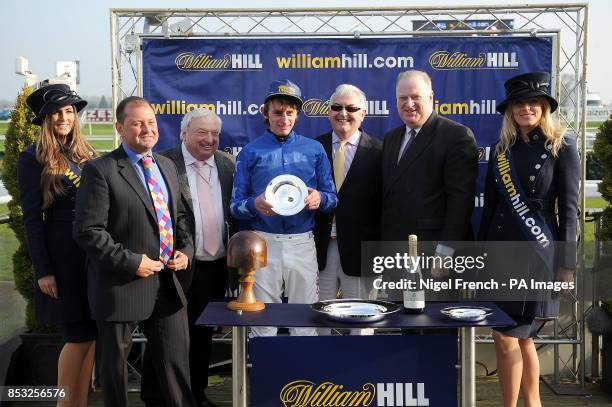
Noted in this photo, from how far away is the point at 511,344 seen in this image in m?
3.72

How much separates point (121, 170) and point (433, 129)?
173cm

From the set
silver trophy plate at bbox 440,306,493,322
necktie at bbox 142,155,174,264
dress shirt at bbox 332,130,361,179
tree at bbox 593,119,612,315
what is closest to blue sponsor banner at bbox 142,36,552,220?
tree at bbox 593,119,612,315

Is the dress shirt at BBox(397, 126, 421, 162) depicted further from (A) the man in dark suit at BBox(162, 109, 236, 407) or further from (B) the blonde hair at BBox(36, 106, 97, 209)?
Answer: (B) the blonde hair at BBox(36, 106, 97, 209)

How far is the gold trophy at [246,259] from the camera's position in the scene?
3123 millimetres

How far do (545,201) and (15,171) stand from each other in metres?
3.29

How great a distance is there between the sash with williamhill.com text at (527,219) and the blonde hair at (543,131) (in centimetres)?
11

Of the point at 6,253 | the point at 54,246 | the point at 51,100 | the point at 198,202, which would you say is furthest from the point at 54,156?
the point at 6,253

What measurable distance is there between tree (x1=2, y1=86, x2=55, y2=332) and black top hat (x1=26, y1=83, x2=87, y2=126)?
0.93 metres

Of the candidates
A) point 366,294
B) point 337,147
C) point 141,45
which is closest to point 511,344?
point 366,294

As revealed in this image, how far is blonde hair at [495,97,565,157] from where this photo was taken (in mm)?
3682

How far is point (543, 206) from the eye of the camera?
371 centimetres

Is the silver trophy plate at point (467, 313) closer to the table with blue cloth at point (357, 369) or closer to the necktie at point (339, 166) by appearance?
the table with blue cloth at point (357, 369)

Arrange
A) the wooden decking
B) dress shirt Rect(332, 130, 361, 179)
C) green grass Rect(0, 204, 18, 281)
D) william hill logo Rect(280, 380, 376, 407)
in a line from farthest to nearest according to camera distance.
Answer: green grass Rect(0, 204, 18, 281), the wooden decking, dress shirt Rect(332, 130, 361, 179), william hill logo Rect(280, 380, 376, 407)

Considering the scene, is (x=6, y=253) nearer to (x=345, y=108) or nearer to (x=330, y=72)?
(x=330, y=72)
